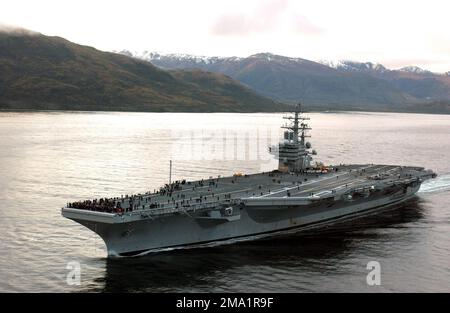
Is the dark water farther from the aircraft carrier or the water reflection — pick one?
the aircraft carrier

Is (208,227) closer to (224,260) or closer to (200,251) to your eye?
(200,251)

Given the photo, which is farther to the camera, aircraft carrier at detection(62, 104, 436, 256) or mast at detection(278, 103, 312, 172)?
mast at detection(278, 103, 312, 172)

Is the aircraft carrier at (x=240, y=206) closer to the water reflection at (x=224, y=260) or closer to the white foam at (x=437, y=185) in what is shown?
the water reflection at (x=224, y=260)

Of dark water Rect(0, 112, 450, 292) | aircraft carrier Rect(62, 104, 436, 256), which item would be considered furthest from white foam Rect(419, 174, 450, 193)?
aircraft carrier Rect(62, 104, 436, 256)

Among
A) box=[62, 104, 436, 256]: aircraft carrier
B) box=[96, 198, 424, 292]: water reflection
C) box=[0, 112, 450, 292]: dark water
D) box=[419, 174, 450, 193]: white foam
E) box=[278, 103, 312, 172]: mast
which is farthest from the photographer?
box=[419, 174, 450, 193]: white foam

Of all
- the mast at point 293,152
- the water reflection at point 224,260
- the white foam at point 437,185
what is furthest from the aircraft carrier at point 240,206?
the white foam at point 437,185

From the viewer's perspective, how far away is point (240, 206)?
37312mm

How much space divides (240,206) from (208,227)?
2.64 metres

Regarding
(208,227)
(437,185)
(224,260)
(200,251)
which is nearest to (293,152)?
(208,227)

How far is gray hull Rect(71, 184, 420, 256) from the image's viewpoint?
1340 inches

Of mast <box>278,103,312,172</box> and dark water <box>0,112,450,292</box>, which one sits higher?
mast <box>278,103,312,172</box>

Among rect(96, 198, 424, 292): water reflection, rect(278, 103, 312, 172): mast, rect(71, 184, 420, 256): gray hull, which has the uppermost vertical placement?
rect(278, 103, 312, 172): mast

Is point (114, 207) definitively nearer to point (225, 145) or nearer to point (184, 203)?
point (184, 203)

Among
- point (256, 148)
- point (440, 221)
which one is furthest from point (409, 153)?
point (440, 221)
